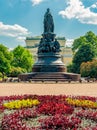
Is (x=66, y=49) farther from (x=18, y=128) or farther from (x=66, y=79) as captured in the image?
(x=18, y=128)

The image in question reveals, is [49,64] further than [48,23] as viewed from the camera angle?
No

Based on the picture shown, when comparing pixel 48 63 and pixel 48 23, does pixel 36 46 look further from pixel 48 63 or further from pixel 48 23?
pixel 48 63

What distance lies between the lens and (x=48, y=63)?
4272 cm

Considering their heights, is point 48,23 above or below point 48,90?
above

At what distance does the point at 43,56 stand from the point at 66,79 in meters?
6.16

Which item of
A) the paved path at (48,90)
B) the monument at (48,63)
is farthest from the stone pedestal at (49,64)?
the paved path at (48,90)

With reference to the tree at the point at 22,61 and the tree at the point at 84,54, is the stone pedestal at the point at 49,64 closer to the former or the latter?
the tree at the point at 84,54

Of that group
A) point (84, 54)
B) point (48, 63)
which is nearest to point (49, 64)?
point (48, 63)

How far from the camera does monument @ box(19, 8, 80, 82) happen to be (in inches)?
1583

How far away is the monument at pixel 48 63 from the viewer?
132ft

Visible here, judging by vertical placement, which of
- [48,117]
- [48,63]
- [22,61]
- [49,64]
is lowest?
[48,117]

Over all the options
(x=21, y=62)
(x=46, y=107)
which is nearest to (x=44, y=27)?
(x=21, y=62)

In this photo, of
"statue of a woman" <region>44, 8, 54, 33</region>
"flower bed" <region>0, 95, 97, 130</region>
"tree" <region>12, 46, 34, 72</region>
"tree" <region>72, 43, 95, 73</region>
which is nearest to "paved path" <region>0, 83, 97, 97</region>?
"flower bed" <region>0, 95, 97, 130</region>

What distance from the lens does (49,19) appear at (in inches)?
1854
